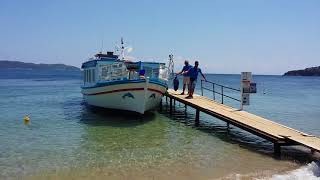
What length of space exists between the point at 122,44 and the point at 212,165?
51.5ft

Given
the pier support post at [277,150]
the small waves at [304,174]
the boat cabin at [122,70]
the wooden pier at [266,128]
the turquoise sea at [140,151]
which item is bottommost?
the turquoise sea at [140,151]

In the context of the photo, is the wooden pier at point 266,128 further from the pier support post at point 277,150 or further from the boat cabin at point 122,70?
the boat cabin at point 122,70

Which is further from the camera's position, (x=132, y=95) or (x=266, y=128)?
(x=132, y=95)

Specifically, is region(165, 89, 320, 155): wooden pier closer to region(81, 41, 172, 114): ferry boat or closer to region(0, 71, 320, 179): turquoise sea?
region(0, 71, 320, 179): turquoise sea

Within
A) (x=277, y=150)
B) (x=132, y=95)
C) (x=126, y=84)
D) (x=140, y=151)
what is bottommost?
(x=140, y=151)

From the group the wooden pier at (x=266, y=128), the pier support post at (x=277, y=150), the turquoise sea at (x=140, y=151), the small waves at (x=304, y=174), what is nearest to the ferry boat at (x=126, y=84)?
the turquoise sea at (x=140, y=151)

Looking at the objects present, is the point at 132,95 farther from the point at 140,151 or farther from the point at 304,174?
the point at 304,174

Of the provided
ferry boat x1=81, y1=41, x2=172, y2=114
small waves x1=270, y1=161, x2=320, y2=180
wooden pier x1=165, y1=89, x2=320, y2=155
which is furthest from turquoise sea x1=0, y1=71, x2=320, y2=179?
ferry boat x1=81, y1=41, x2=172, y2=114

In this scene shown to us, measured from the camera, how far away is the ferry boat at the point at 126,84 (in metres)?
20.2

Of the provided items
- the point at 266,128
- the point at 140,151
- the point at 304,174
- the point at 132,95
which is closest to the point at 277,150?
the point at 266,128

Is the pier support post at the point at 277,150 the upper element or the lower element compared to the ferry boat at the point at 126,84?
lower

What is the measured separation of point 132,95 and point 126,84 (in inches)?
24.2

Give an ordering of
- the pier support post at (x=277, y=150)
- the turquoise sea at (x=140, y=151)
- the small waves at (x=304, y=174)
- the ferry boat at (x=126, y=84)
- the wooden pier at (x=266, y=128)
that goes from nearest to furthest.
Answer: the small waves at (x=304, y=174) < the turquoise sea at (x=140, y=151) < the wooden pier at (x=266, y=128) < the pier support post at (x=277, y=150) < the ferry boat at (x=126, y=84)

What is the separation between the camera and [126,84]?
20141mm
